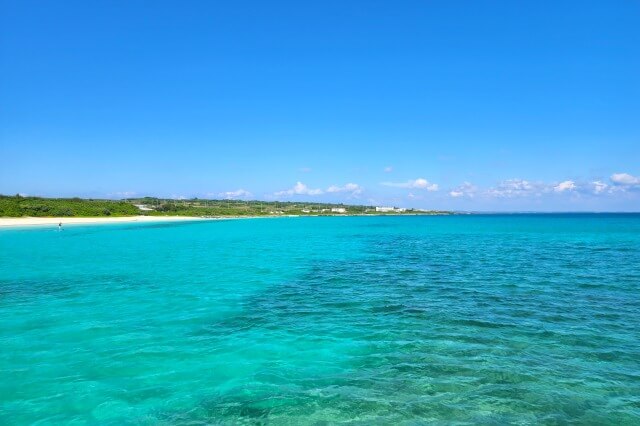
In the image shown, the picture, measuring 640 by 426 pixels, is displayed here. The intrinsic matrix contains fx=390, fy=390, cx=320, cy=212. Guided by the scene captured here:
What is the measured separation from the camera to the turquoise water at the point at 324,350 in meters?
8.84

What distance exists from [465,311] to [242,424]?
461 inches

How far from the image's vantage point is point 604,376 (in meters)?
10.3

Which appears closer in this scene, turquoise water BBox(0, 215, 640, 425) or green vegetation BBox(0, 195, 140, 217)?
turquoise water BBox(0, 215, 640, 425)

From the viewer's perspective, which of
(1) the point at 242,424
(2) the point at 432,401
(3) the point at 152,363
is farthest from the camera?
(3) the point at 152,363

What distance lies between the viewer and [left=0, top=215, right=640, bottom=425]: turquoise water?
884 cm

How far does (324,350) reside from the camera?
12570 mm

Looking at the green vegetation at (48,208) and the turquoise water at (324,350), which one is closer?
the turquoise water at (324,350)

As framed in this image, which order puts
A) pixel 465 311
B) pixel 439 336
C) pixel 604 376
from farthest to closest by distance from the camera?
1. pixel 465 311
2. pixel 439 336
3. pixel 604 376

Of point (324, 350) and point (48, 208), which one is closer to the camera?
point (324, 350)

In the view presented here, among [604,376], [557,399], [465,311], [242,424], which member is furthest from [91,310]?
[604,376]

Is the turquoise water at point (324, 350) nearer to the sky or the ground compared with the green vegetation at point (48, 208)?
nearer to the ground

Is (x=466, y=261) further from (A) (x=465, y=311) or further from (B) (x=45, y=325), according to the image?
(B) (x=45, y=325)

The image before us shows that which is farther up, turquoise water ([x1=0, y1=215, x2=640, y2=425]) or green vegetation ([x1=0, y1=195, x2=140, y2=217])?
green vegetation ([x1=0, y1=195, x2=140, y2=217])

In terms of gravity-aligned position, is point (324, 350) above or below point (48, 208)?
below
